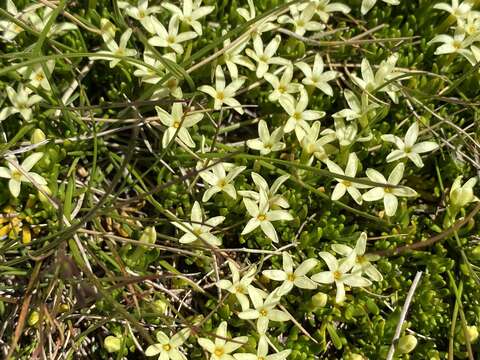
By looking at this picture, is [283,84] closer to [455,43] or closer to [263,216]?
[263,216]

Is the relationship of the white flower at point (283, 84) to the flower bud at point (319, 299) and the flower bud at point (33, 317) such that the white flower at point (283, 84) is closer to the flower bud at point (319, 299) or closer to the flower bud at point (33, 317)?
the flower bud at point (319, 299)

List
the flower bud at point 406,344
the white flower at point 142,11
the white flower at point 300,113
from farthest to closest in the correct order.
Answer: the white flower at point 142,11, the white flower at point 300,113, the flower bud at point 406,344

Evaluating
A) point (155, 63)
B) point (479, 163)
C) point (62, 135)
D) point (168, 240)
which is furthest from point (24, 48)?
point (479, 163)

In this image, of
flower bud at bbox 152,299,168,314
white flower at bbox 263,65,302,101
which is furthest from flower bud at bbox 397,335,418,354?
white flower at bbox 263,65,302,101

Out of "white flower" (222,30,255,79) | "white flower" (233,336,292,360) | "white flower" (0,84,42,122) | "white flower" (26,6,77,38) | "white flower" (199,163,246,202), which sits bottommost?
"white flower" (233,336,292,360)

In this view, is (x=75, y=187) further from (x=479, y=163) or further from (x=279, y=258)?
(x=479, y=163)

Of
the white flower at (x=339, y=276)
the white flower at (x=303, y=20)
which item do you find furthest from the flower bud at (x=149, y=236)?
the white flower at (x=303, y=20)

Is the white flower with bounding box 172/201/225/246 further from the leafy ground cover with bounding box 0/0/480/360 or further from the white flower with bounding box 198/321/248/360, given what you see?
the white flower with bounding box 198/321/248/360

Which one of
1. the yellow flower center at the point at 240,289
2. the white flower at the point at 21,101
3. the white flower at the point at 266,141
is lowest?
the yellow flower center at the point at 240,289
